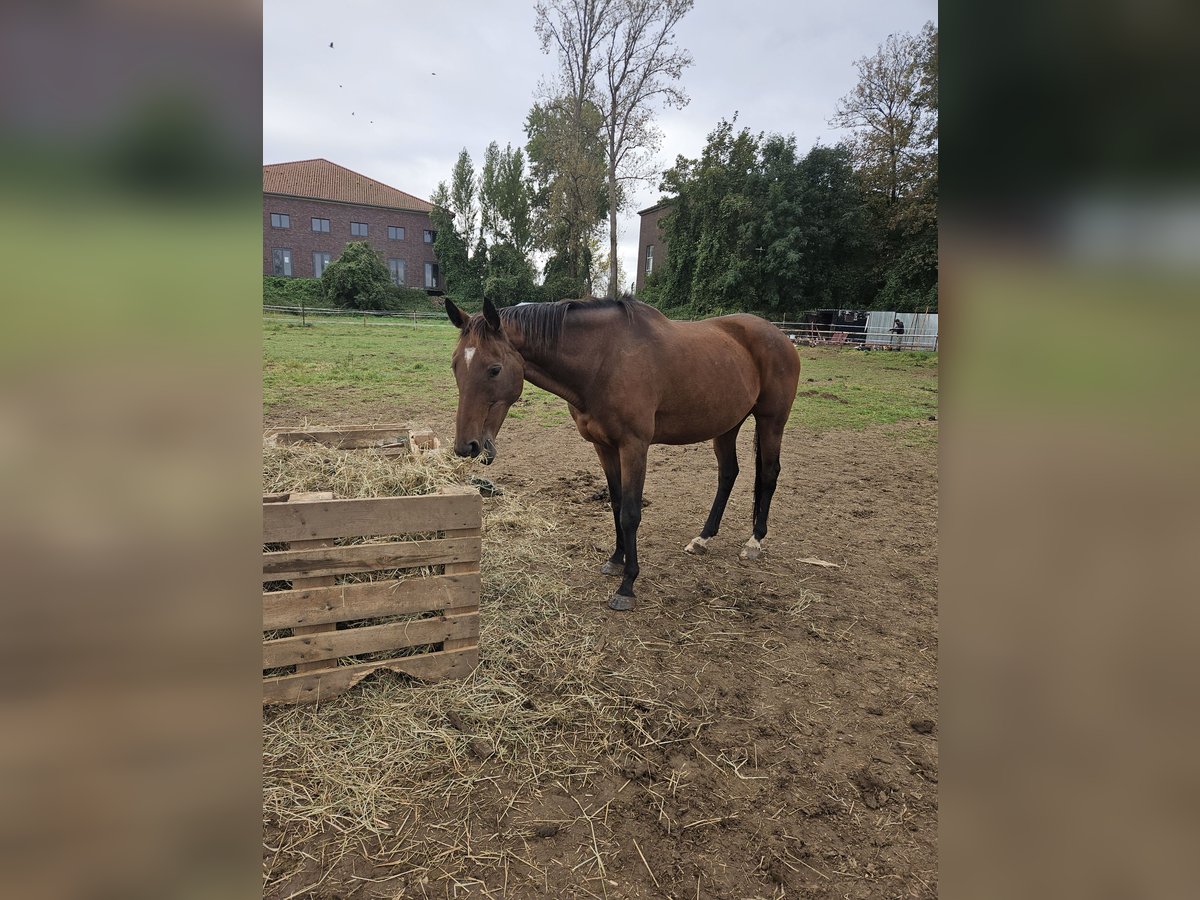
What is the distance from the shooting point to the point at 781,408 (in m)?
4.93

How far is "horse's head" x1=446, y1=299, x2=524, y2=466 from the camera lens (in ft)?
11.4

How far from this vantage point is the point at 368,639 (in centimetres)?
275

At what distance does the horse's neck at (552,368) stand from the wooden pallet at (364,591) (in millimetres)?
1078

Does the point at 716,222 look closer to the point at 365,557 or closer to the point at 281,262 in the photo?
the point at 281,262

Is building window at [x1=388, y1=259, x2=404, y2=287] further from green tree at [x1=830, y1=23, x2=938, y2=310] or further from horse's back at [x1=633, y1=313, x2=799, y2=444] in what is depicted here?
horse's back at [x1=633, y1=313, x2=799, y2=444]

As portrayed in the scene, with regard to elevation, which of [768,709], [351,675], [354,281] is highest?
[354,281]

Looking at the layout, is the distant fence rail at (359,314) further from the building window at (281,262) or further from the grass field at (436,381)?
the grass field at (436,381)

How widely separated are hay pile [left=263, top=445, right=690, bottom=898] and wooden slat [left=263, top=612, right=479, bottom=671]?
8.2 inches

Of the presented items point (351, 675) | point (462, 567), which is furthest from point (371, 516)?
point (351, 675)

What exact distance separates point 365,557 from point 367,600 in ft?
0.64

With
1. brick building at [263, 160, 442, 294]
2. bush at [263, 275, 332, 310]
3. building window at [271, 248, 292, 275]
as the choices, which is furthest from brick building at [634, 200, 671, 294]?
building window at [271, 248, 292, 275]
